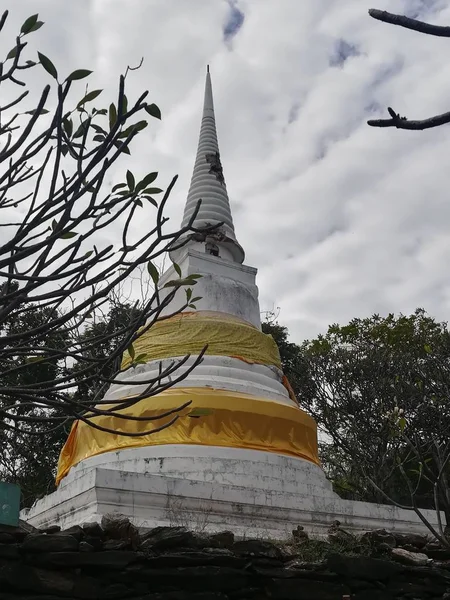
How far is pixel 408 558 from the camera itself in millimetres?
6852

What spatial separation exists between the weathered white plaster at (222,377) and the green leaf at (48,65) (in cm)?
713

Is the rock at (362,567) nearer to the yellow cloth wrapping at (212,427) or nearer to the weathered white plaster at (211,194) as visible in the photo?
the yellow cloth wrapping at (212,427)

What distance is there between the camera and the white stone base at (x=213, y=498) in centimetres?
770

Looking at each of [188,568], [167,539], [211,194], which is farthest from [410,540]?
[211,194]

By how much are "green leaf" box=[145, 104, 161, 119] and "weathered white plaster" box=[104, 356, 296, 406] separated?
6.85 meters

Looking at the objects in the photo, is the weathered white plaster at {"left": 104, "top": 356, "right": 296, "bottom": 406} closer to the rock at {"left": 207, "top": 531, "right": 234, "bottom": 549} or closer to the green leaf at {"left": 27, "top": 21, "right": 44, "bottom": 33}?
the rock at {"left": 207, "top": 531, "right": 234, "bottom": 549}

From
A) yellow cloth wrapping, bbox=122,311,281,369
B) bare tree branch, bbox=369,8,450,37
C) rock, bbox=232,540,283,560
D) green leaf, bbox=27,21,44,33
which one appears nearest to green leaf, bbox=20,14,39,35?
green leaf, bbox=27,21,44,33

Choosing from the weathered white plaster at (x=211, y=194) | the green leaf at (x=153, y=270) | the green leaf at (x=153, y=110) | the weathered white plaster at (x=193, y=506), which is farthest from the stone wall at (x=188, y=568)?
the weathered white plaster at (x=211, y=194)

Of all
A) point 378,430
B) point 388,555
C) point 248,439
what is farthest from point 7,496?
point 378,430

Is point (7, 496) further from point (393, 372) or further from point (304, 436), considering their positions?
point (393, 372)

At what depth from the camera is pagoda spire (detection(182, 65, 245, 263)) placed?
13750 mm

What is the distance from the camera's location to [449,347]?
19.8 m

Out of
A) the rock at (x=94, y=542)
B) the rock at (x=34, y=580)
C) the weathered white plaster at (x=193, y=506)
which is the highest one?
the weathered white plaster at (x=193, y=506)

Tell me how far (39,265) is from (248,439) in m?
6.66
